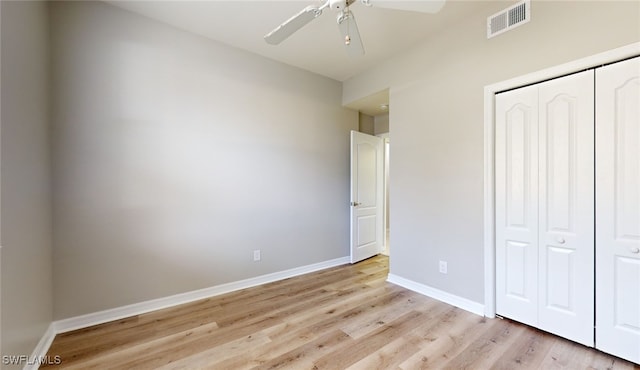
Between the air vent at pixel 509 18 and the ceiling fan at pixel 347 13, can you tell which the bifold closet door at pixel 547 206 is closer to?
the air vent at pixel 509 18

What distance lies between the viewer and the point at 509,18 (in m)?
2.16

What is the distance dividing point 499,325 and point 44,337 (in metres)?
3.55

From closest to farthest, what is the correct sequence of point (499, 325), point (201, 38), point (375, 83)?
point (499, 325)
point (201, 38)
point (375, 83)

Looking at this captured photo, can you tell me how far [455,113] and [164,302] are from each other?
343 centimetres

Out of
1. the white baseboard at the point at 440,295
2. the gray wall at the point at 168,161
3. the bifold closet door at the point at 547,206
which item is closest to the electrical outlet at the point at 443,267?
the white baseboard at the point at 440,295

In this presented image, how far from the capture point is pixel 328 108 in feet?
12.5

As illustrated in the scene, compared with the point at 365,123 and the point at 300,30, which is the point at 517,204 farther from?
the point at 365,123

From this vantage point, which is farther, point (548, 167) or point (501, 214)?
point (501, 214)

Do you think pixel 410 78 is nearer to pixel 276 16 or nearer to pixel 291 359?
pixel 276 16

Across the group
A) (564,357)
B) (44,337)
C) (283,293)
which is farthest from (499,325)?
(44,337)

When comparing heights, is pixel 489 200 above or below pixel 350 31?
below

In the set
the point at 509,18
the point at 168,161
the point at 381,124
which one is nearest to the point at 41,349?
the point at 168,161

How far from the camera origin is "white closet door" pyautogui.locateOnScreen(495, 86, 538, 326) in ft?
6.87

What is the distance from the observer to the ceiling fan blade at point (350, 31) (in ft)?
5.31
